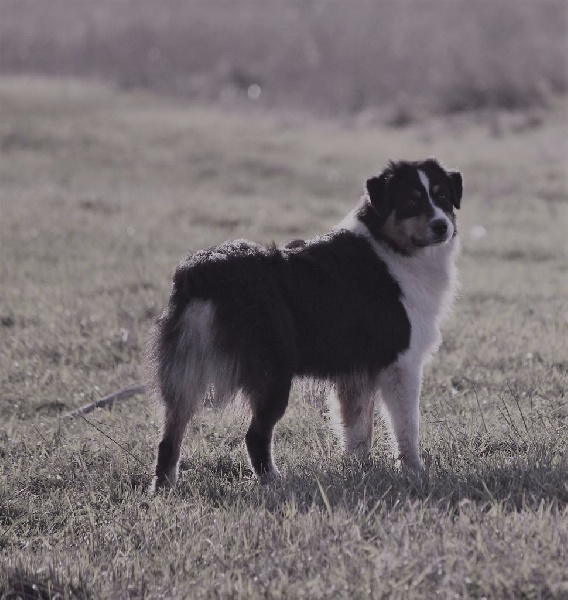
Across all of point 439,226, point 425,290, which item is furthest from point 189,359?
point 439,226

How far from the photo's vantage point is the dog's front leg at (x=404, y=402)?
4637 millimetres

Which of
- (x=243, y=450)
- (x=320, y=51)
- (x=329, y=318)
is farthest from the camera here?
(x=320, y=51)

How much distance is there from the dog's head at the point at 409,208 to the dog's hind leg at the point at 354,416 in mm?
747

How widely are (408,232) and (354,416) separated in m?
0.96

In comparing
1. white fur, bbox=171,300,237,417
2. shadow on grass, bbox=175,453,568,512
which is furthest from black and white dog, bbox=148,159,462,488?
shadow on grass, bbox=175,453,568,512

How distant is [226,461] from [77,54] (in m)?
27.4

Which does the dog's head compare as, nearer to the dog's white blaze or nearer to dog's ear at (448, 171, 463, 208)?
the dog's white blaze

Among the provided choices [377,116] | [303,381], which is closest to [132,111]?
[377,116]

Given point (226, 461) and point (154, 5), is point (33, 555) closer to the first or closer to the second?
point (226, 461)

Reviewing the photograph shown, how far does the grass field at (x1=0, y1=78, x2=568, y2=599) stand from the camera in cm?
323

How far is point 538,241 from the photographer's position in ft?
36.2

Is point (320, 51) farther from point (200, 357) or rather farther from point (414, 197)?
point (200, 357)

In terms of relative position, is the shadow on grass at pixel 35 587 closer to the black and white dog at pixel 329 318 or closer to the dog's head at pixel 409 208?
the black and white dog at pixel 329 318

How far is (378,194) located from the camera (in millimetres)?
4812
